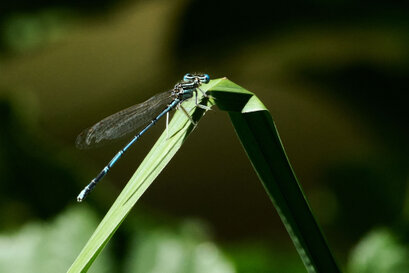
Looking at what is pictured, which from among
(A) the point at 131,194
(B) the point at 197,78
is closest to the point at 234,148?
(B) the point at 197,78

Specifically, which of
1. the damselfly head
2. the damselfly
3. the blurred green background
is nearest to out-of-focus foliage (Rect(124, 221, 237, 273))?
the blurred green background

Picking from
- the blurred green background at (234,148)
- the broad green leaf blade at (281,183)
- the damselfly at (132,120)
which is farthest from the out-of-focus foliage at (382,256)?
the broad green leaf blade at (281,183)

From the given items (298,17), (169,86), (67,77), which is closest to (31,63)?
(67,77)

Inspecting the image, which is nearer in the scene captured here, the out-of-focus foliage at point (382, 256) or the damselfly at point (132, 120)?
the damselfly at point (132, 120)

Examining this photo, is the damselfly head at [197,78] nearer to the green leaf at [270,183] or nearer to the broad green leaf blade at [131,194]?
the broad green leaf blade at [131,194]

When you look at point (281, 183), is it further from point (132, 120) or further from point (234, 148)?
point (234, 148)
